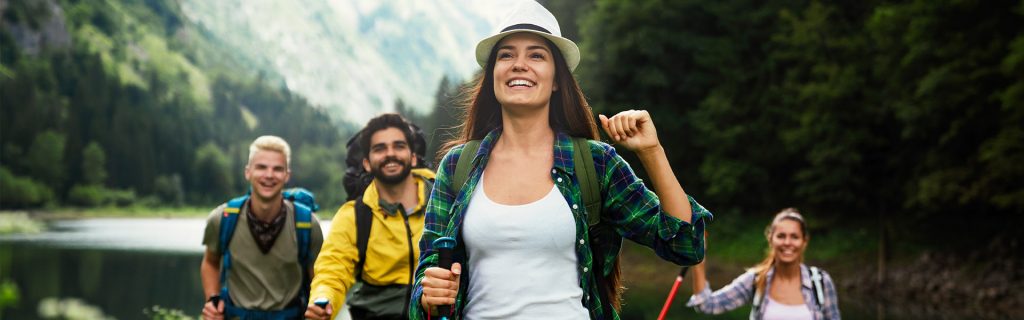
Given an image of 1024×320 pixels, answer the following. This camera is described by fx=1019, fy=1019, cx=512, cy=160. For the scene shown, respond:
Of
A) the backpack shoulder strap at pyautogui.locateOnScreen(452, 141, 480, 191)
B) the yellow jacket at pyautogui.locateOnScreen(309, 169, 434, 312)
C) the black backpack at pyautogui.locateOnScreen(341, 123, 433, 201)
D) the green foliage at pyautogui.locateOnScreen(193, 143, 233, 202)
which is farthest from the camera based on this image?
the green foliage at pyautogui.locateOnScreen(193, 143, 233, 202)

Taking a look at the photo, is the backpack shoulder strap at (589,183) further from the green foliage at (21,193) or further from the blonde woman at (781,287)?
the green foliage at (21,193)

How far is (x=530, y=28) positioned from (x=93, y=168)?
433 feet

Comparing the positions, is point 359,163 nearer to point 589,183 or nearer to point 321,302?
point 321,302

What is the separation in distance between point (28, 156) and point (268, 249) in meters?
132

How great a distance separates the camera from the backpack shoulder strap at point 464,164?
2.78 meters

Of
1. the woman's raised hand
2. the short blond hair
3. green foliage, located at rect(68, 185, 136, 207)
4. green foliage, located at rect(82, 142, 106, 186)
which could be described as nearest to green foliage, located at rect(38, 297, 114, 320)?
the woman's raised hand

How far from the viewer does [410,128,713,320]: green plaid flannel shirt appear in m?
2.65

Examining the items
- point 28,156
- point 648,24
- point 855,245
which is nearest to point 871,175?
point 855,245

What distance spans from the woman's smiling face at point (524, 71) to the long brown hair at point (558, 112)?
43 millimetres

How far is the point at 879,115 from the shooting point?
27188 millimetres

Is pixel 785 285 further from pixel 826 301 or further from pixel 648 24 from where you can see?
pixel 648 24

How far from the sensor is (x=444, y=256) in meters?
2.53

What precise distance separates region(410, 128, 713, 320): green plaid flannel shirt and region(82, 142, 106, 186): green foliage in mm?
131613

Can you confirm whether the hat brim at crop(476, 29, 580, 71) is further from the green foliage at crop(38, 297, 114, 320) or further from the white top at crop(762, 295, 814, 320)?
the white top at crop(762, 295, 814, 320)
